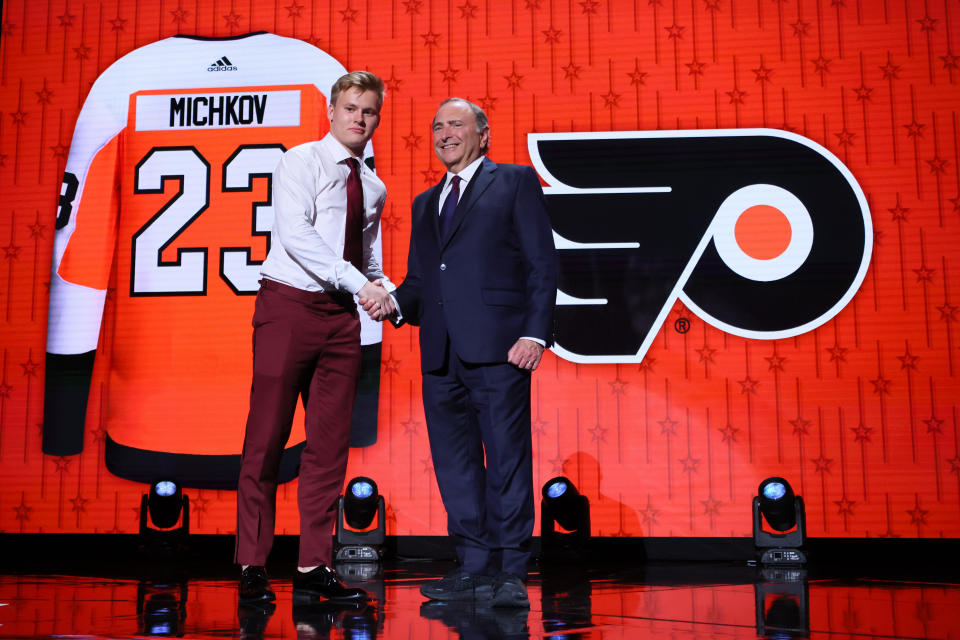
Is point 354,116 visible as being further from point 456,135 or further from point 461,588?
point 461,588

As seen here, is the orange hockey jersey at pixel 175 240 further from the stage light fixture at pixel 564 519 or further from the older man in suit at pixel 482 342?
the older man in suit at pixel 482 342

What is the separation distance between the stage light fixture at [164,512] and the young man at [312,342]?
147cm

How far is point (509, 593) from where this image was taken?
2092 mm

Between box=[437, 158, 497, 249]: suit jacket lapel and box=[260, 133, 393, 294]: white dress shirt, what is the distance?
24cm

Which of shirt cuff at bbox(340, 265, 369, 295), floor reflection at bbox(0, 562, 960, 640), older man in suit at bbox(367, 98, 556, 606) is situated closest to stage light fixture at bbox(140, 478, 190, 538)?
floor reflection at bbox(0, 562, 960, 640)

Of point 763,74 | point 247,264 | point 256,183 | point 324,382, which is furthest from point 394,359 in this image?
point 763,74

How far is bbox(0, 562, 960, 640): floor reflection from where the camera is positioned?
1.83 metres

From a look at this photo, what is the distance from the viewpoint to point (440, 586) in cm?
228

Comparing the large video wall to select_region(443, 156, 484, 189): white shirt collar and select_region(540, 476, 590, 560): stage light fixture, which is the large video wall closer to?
select_region(540, 476, 590, 560): stage light fixture

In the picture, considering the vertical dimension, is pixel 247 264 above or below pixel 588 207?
below

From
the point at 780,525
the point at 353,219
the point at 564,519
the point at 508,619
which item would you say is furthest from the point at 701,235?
the point at 508,619

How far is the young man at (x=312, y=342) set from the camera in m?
2.18

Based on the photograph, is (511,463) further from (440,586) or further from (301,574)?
(301,574)

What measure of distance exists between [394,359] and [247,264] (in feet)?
2.73
